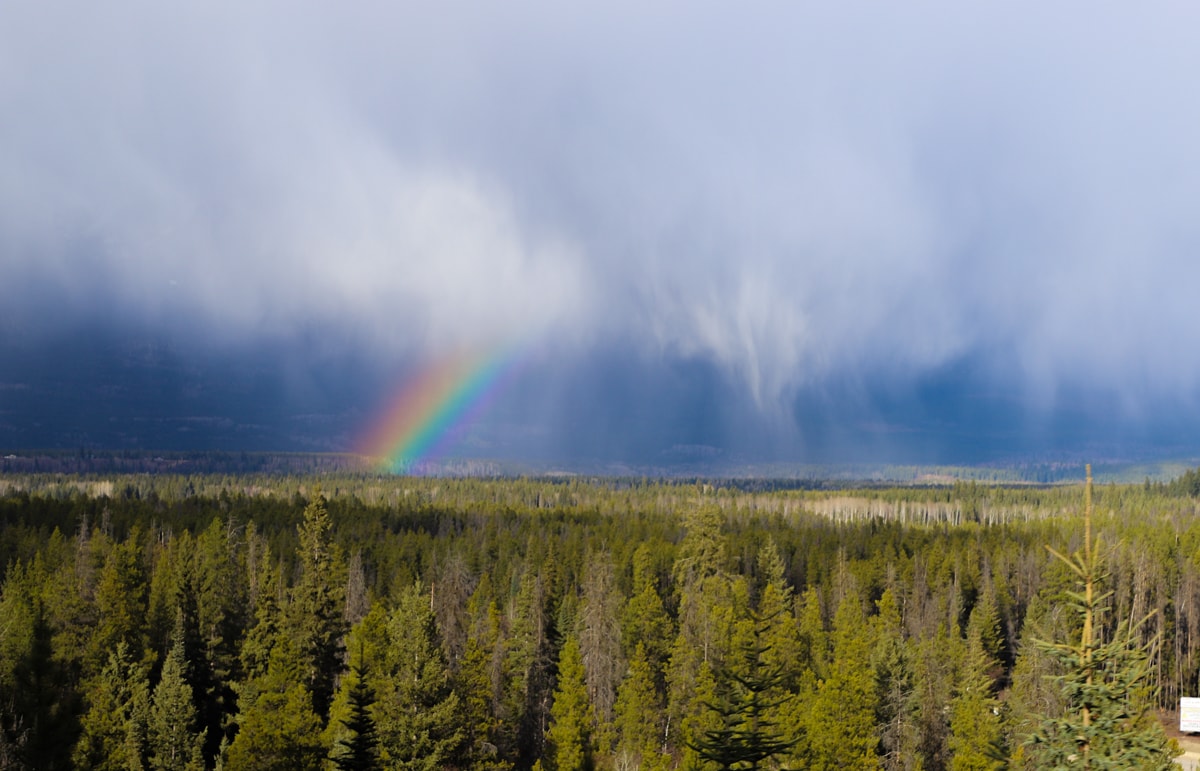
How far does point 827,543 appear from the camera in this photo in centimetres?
14312

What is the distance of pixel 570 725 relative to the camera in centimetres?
5628

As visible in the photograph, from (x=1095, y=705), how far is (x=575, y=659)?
46510mm

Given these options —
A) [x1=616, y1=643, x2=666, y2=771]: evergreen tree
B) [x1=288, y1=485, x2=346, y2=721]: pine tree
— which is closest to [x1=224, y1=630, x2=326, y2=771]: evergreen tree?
[x1=288, y1=485, x2=346, y2=721]: pine tree

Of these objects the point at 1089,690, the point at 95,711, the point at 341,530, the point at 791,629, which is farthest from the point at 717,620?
the point at 341,530

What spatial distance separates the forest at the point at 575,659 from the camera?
37344 millimetres

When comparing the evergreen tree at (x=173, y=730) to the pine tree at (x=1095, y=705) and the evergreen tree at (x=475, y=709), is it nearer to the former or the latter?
the evergreen tree at (x=475, y=709)

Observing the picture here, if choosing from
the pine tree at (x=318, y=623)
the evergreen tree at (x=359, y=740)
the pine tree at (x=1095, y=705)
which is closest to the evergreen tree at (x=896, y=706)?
the evergreen tree at (x=359, y=740)

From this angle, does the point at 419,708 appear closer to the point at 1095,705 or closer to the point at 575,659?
the point at 575,659

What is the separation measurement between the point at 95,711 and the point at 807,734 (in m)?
37.1

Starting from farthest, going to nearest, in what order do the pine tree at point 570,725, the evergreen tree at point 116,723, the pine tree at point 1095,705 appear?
the pine tree at point 570,725, the evergreen tree at point 116,723, the pine tree at point 1095,705

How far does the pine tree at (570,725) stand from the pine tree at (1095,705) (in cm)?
3911

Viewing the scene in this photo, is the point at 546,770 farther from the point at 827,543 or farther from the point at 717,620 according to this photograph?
the point at 827,543

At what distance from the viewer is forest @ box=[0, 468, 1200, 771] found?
37344 millimetres

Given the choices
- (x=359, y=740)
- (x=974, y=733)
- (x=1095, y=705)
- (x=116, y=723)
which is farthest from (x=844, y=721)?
(x=116, y=723)
